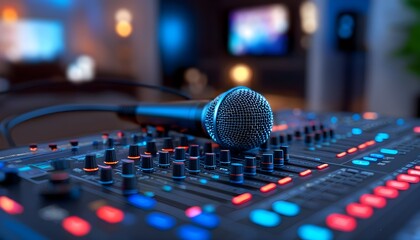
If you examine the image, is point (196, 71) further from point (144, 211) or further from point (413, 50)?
point (144, 211)

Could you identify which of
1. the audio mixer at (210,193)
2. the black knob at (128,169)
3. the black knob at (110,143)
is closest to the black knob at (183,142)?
the audio mixer at (210,193)

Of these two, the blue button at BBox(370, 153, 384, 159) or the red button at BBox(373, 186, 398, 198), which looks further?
the blue button at BBox(370, 153, 384, 159)

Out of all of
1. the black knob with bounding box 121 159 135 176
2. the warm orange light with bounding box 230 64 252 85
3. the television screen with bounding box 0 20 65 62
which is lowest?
the warm orange light with bounding box 230 64 252 85

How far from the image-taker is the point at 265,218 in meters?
0.38

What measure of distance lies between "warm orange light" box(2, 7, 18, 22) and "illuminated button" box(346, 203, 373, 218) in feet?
15.0

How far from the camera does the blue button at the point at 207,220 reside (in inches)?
14.5

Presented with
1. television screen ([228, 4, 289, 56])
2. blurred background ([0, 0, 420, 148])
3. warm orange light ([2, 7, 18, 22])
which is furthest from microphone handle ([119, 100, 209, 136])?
warm orange light ([2, 7, 18, 22])

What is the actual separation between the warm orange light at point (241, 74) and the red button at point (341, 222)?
439 centimetres

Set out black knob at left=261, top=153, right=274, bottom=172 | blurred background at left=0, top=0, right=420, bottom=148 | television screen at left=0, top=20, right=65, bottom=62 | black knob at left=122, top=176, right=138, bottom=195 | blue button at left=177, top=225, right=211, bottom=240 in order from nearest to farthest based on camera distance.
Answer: blue button at left=177, top=225, right=211, bottom=240 < black knob at left=122, top=176, right=138, bottom=195 < black knob at left=261, top=153, right=274, bottom=172 < blurred background at left=0, top=0, right=420, bottom=148 < television screen at left=0, top=20, right=65, bottom=62

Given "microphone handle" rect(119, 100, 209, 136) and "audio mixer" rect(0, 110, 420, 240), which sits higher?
"microphone handle" rect(119, 100, 209, 136)

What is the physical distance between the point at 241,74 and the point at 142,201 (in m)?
4.42

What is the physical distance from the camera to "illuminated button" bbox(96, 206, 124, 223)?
37cm

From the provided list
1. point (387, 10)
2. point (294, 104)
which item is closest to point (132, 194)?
point (387, 10)

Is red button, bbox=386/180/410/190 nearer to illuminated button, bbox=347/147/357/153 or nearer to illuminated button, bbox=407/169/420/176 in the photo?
illuminated button, bbox=407/169/420/176
